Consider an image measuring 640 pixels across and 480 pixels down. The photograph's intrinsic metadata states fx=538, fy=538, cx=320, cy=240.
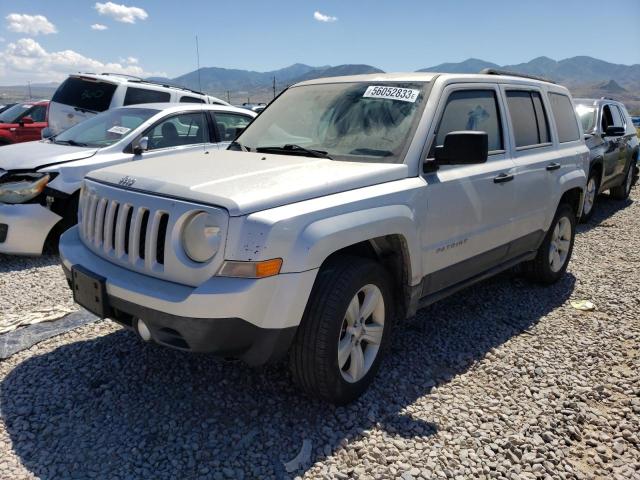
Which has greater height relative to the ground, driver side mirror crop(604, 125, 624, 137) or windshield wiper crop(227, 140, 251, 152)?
windshield wiper crop(227, 140, 251, 152)

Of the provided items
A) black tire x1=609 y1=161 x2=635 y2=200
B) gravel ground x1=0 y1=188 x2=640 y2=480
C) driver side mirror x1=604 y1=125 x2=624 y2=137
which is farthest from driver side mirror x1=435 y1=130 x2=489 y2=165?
black tire x1=609 y1=161 x2=635 y2=200

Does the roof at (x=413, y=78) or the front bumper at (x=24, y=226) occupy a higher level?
the roof at (x=413, y=78)

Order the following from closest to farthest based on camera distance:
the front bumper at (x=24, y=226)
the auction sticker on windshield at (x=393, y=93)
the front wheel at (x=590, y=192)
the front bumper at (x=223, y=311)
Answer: the front bumper at (x=223, y=311), the auction sticker on windshield at (x=393, y=93), the front bumper at (x=24, y=226), the front wheel at (x=590, y=192)

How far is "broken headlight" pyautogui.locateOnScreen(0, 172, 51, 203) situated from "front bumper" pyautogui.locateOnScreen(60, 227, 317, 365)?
3272mm

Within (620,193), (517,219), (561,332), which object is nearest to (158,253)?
(517,219)

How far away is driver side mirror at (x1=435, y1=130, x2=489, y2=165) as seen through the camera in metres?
3.06

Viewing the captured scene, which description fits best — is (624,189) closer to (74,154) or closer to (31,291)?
Answer: (74,154)

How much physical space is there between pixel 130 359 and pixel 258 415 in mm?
1062

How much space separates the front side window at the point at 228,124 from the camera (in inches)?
274

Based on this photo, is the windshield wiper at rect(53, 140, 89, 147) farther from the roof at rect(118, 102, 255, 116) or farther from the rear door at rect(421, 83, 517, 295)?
the rear door at rect(421, 83, 517, 295)

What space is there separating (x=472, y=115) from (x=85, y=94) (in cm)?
670

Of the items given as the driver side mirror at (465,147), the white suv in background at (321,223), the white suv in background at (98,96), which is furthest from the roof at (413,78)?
the white suv in background at (98,96)

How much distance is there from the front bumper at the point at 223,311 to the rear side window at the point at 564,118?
3459 mm

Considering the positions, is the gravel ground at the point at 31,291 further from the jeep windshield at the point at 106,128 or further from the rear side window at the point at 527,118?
the rear side window at the point at 527,118
